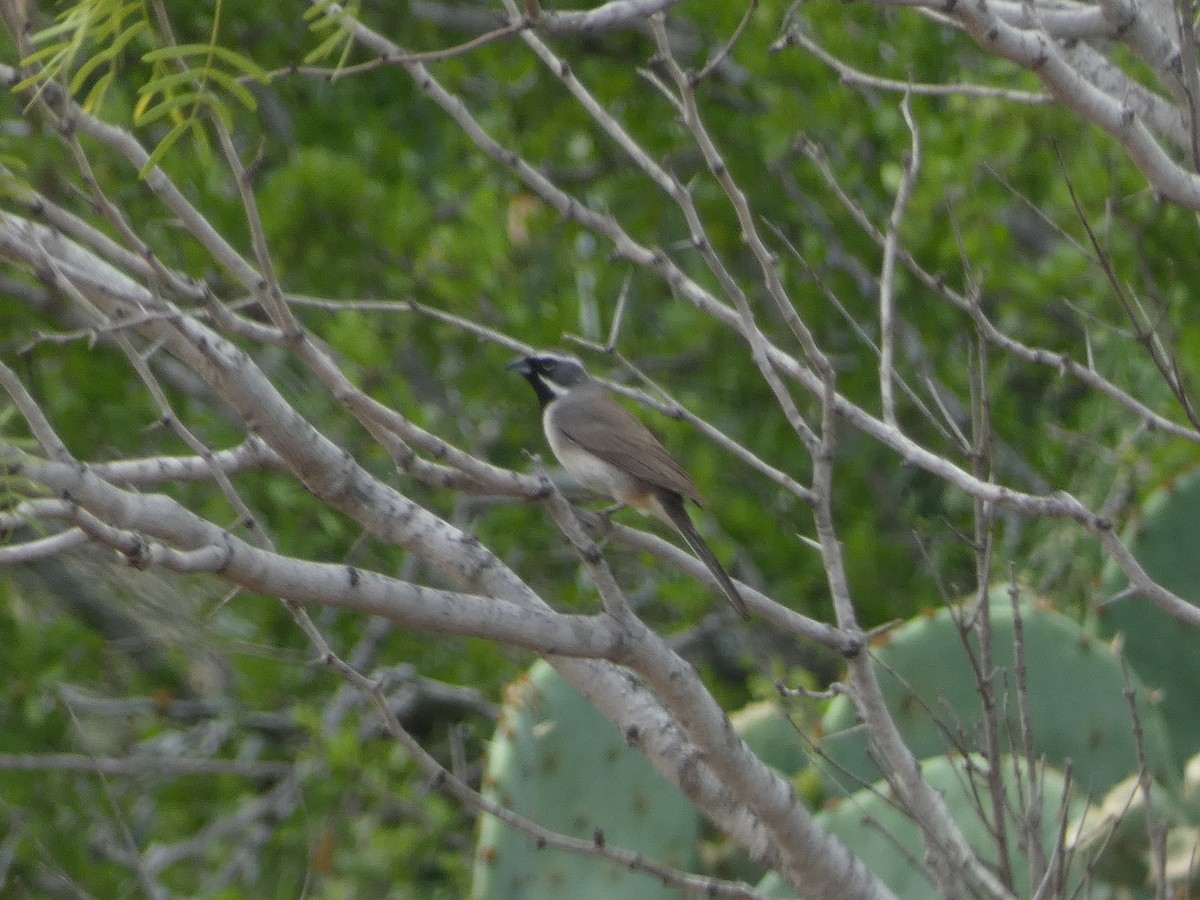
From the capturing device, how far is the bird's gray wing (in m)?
5.21

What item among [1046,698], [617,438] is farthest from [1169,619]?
[617,438]

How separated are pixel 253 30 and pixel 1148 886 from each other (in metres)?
4.58

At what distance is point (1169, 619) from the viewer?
15.9 feet

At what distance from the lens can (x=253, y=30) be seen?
22.1ft

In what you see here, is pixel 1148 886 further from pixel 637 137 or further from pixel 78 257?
pixel 637 137

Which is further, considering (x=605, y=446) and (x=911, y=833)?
(x=605, y=446)

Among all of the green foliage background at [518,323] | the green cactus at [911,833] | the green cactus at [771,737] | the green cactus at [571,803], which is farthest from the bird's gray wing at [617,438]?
the green cactus at [911,833]

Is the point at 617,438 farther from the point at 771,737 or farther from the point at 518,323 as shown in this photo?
the point at 771,737

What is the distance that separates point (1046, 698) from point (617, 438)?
159 cm

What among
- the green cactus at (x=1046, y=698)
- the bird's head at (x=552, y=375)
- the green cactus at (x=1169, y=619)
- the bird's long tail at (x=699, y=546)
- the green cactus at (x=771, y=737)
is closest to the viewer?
the bird's long tail at (x=699, y=546)

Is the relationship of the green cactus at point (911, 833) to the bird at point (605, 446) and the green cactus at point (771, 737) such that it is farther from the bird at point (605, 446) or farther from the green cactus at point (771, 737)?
the bird at point (605, 446)

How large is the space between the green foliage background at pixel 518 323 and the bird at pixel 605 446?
447mm

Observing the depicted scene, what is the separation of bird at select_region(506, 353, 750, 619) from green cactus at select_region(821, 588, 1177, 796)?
720 millimetres

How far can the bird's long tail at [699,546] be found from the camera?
364 cm
